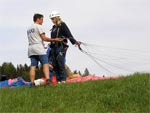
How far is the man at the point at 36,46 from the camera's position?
47.2 ft

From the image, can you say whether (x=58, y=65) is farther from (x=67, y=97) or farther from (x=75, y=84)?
(x=67, y=97)

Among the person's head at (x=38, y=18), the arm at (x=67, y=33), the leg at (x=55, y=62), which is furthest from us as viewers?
the leg at (x=55, y=62)

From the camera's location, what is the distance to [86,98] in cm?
1195

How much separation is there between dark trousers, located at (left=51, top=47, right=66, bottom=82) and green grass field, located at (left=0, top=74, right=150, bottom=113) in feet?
6.47

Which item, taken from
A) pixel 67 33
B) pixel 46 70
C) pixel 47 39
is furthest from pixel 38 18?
pixel 46 70

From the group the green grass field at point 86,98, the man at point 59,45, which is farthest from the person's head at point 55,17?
the green grass field at point 86,98

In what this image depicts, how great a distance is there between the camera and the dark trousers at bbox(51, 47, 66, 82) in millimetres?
15406

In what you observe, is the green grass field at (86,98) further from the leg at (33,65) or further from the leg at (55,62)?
the leg at (55,62)

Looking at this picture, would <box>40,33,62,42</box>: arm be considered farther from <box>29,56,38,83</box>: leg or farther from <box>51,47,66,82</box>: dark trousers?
<box>29,56,38,83</box>: leg

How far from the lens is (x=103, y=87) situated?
501 inches

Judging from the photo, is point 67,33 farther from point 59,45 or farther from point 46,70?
point 46,70

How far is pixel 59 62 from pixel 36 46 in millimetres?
1229

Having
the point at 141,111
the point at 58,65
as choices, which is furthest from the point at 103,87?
the point at 58,65

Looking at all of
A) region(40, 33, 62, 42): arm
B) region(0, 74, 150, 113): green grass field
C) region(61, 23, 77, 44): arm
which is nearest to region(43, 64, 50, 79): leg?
region(40, 33, 62, 42): arm
